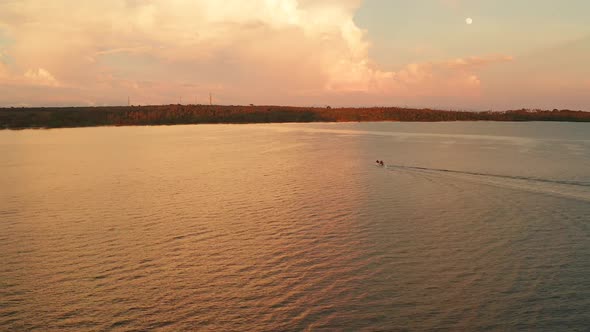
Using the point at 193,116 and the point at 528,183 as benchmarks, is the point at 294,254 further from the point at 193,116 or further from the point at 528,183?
the point at 193,116

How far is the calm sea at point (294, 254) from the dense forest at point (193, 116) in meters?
97.8

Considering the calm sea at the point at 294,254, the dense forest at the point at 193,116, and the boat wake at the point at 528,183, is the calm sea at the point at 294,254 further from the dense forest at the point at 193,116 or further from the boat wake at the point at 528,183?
the dense forest at the point at 193,116

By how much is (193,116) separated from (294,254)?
130153 millimetres

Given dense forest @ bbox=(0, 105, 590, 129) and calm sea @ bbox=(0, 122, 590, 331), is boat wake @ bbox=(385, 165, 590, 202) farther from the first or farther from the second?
dense forest @ bbox=(0, 105, 590, 129)

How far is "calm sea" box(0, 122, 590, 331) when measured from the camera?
8.48 metres

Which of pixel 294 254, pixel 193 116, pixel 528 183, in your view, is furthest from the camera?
pixel 193 116

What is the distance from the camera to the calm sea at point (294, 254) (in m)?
8.48

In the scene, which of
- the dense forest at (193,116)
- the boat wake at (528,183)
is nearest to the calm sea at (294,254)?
the boat wake at (528,183)

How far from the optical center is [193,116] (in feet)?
451

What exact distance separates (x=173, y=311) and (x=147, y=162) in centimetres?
2623

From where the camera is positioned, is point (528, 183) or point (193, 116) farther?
point (193, 116)

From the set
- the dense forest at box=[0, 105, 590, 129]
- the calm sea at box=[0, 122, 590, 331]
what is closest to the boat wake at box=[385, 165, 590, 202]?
the calm sea at box=[0, 122, 590, 331]

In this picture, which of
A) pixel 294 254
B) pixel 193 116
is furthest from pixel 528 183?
pixel 193 116

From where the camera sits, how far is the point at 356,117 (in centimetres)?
16262
